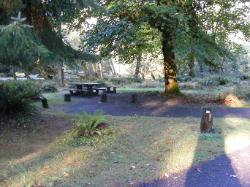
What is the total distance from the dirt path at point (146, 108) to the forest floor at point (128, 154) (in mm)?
2408

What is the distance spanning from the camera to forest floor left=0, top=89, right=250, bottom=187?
21.5 ft

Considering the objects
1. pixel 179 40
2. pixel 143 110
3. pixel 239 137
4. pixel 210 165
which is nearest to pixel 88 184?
pixel 210 165

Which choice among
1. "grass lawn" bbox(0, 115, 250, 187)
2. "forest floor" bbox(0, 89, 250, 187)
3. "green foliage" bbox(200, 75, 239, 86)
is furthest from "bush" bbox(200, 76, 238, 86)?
"grass lawn" bbox(0, 115, 250, 187)

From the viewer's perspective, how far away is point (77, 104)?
17516mm

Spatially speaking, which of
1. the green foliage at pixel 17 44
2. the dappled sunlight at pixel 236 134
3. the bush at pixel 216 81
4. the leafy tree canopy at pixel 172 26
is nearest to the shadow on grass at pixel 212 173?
the dappled sunlight at pixel 236 134

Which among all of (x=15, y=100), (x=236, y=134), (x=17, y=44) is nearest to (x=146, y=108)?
(x=15, y=100)

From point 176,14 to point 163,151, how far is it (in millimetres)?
9121

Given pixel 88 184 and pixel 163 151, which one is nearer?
pixel 88 184

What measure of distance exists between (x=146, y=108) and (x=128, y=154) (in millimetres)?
7939

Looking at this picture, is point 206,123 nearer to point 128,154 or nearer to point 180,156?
point 180,156

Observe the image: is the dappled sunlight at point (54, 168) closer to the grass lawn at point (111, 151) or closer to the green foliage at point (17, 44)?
the grass lawn at point (111, 151)

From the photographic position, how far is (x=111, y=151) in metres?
8.25

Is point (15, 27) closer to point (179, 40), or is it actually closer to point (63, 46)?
point (63, 46)

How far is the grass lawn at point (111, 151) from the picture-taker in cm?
677
